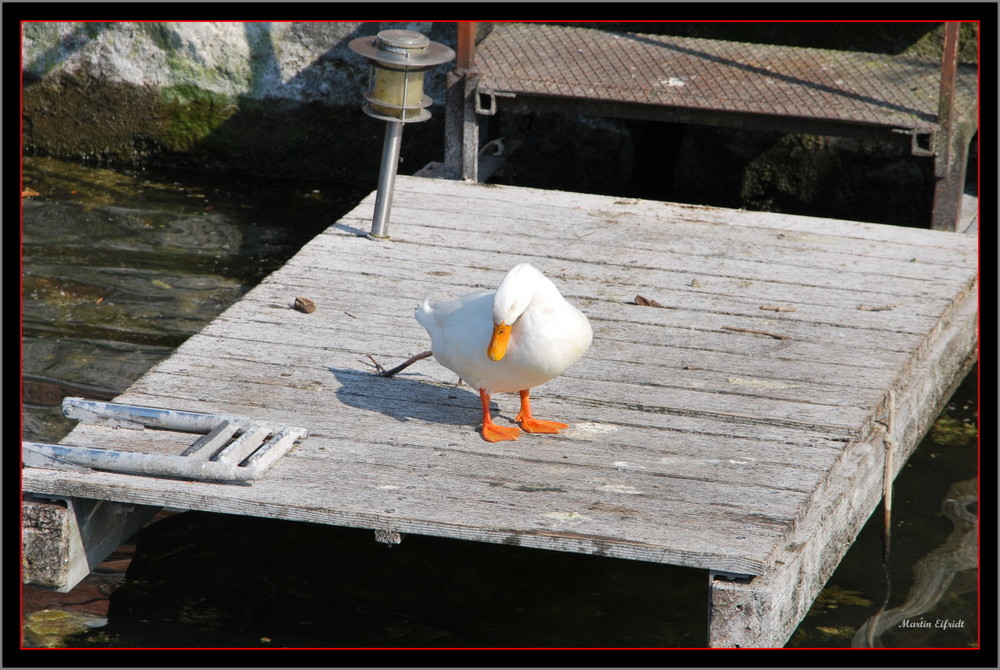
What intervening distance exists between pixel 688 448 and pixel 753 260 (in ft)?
6.37

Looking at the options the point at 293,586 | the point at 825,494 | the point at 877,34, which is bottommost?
the point at 293,586

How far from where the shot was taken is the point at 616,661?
12.6 feet

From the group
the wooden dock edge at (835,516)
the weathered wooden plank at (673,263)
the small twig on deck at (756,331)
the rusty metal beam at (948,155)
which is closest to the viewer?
the wooden dock edge at (835,516)

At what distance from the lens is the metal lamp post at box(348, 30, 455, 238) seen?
220 inches

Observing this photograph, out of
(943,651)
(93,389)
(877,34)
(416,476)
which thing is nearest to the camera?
(416,476)

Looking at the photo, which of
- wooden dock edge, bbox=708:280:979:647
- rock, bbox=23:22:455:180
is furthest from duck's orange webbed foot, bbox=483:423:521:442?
rock, bbox=23:22:455:180

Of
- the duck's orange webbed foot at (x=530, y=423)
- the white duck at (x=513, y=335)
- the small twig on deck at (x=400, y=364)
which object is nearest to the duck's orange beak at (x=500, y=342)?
the white duck at (x=513, y=335)

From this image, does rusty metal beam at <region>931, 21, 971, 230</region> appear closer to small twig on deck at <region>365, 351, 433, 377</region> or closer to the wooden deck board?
the wooden deck board

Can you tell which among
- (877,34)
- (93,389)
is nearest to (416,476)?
(93,389)

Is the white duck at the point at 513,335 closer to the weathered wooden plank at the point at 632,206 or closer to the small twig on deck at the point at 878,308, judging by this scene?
the small twig on deck at the point at 878,308

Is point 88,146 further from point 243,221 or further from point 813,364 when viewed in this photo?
point 813,364

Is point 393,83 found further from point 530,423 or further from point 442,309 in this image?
point 530,423

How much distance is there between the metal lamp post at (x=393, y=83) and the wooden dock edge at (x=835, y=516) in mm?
2479

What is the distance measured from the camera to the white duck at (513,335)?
3.68 m
